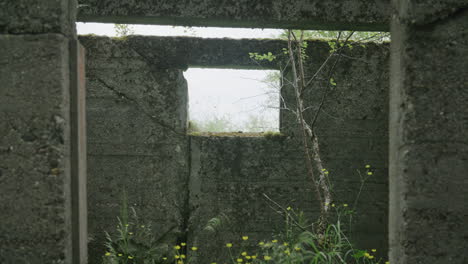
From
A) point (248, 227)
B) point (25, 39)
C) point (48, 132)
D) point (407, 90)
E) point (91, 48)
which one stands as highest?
point (91, 48)

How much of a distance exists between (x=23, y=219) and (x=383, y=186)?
10.9ft

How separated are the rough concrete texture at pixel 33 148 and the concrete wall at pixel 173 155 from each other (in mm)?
2122

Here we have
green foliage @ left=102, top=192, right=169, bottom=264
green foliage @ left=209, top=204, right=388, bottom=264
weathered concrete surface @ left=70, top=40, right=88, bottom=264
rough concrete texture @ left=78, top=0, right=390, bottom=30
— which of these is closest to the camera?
weathered concrete surface @ left=70, top=40, right=88, bottom=264

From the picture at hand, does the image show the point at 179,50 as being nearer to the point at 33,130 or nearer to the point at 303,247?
the point at 303,247

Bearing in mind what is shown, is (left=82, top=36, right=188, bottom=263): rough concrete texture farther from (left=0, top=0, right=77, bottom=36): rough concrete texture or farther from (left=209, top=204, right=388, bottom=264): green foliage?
(left=0, top=0, right=77, bottom=36): rough concrete texture

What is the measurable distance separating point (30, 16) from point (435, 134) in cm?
193

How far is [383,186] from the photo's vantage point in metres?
4.03

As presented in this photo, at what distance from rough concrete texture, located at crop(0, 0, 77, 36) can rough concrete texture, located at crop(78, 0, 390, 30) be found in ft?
1.34

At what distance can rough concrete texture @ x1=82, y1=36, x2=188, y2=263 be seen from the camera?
3.96 metres

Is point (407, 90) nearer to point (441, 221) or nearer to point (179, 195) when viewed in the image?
point (441, 221)

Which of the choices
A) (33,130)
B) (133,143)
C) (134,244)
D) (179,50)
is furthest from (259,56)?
(33,130)

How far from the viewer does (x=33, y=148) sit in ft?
5.98

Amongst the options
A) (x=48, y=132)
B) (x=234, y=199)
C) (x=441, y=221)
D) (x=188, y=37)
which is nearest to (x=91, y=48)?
(x=188, y=37)

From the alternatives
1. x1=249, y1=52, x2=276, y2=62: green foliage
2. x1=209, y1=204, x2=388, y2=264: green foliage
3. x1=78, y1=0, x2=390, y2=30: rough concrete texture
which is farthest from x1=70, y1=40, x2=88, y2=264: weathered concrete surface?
x1=249, y1=52, x2=276, y2=62: green foliage
